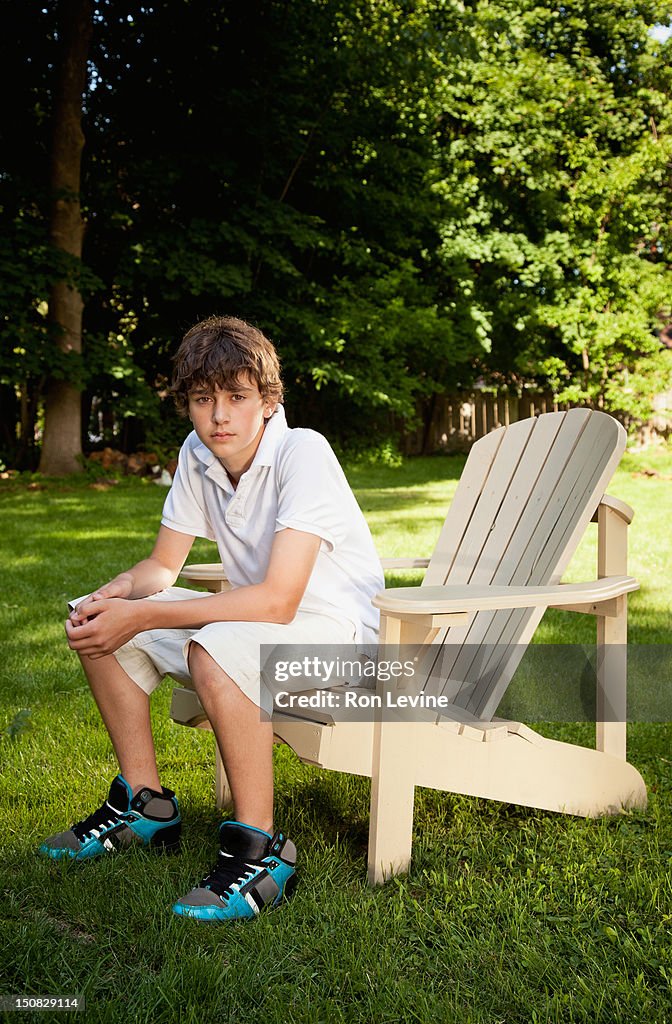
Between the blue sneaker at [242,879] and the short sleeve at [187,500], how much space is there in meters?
0.80

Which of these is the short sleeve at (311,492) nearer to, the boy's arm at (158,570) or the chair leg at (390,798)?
the boy's arm at (158,570)

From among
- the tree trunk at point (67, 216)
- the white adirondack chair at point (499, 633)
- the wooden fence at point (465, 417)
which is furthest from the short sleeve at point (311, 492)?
the wooden fence at point (465, 417)

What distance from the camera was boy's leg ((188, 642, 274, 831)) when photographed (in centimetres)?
207

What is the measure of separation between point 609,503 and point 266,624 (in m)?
1.08

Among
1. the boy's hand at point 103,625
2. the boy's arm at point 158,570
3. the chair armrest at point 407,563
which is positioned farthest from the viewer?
the chair armrest at point 407,563

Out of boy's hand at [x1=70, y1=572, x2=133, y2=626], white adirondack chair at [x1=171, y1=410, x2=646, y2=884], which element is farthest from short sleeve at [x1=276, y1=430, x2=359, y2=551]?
boy's hand at [x1=70, y1=572, x2=133, y2=626]

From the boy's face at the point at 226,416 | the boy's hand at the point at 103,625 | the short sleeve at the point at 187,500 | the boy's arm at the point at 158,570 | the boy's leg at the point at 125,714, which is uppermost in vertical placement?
the boy's face at the point at 226,416

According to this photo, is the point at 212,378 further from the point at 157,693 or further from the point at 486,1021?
the point at 157,693

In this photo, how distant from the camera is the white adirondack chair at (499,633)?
2.18 meters

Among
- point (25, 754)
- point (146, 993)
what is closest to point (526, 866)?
point (146, 993)

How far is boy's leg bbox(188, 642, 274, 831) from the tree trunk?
35.8 ft

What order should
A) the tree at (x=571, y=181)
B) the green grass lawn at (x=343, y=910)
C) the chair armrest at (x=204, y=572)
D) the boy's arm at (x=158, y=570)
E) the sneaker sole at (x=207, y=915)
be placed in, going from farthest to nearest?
1. the tree at (x=571, y=181)
2. the chair armrest at (x=204, y=572)
3. the boy's arm at (x=158, y=570)
4. the sneaker sole at (x=207, y=915)
5. the green grass lawn at (x=343, y=910)

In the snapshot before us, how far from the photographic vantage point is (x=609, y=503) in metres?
2.67
